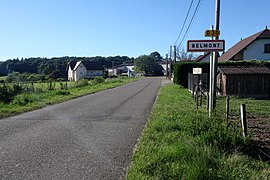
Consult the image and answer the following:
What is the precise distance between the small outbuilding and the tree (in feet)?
303

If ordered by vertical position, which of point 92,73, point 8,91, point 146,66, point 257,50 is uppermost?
point 146,66

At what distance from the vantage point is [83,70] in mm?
91750

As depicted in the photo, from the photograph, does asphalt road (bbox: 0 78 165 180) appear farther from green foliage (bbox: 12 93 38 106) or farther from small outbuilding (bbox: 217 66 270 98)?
small outbuilding (bbox: 217 66 270 98)

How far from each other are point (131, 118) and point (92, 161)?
5257 millimetres

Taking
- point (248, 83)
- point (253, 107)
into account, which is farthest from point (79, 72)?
point (253, 107)

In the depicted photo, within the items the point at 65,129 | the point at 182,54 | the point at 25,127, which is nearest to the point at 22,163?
the point at 65,129

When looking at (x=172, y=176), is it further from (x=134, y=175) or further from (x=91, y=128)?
(x=91, y=128)

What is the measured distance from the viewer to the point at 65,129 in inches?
332

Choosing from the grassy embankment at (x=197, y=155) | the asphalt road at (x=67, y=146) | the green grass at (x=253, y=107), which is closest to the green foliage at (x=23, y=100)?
the asphalt road at (x=67, y=146)

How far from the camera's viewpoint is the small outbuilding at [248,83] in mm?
19859

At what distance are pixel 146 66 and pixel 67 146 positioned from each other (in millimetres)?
106729

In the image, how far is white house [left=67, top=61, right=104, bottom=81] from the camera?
90438 mm

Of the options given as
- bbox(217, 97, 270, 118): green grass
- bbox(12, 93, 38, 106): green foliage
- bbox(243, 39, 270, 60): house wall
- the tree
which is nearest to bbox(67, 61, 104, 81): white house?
the tree

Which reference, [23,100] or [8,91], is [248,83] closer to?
[23,100]
